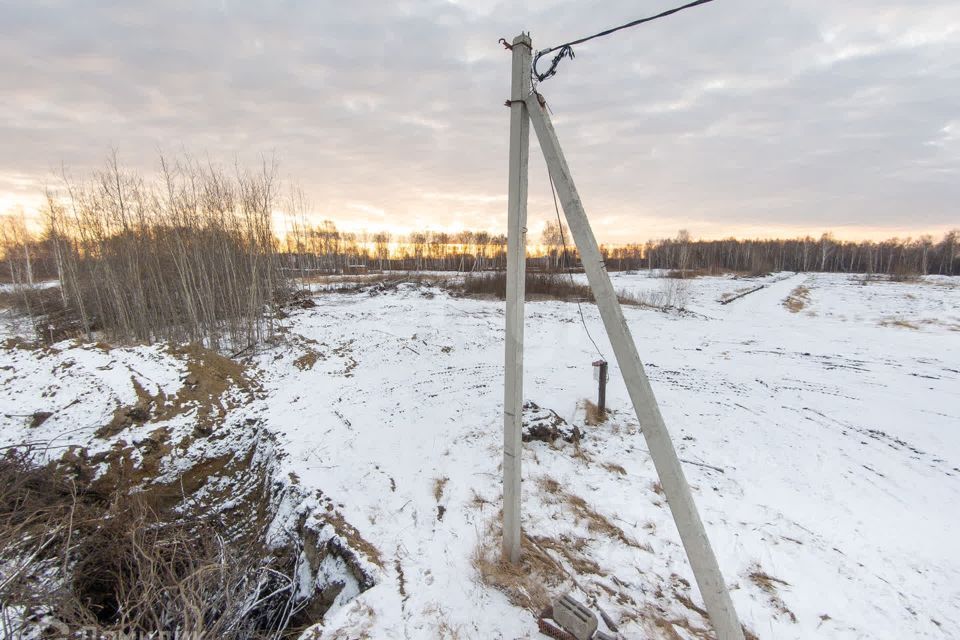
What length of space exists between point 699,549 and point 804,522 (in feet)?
12.1

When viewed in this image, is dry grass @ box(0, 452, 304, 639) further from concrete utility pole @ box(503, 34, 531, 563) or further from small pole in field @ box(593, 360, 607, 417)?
small pole in field @ box(593, 360, 607, 417)

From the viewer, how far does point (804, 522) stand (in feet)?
14.4

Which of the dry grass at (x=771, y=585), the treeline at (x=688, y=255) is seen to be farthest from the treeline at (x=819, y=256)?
the dry grass at (x=771, y=585)

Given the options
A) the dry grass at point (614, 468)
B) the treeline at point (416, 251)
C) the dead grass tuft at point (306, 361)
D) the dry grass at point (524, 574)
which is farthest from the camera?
the treeline at point (416, 251)

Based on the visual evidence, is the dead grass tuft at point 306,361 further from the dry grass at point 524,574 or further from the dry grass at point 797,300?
the dry grass at point 797,300

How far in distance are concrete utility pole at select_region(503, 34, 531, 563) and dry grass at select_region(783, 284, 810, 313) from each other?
2682 centimetres

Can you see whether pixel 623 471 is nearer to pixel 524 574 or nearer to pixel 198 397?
pixel 524 574

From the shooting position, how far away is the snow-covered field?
321cm

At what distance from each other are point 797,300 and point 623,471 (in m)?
30.4

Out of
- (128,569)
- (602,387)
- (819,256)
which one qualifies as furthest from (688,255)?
(128,569)

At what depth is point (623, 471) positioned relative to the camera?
5.34m

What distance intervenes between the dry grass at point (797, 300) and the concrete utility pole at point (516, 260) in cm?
2682

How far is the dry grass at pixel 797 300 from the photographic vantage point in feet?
77.0

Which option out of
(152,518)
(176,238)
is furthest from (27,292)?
(152,518)
